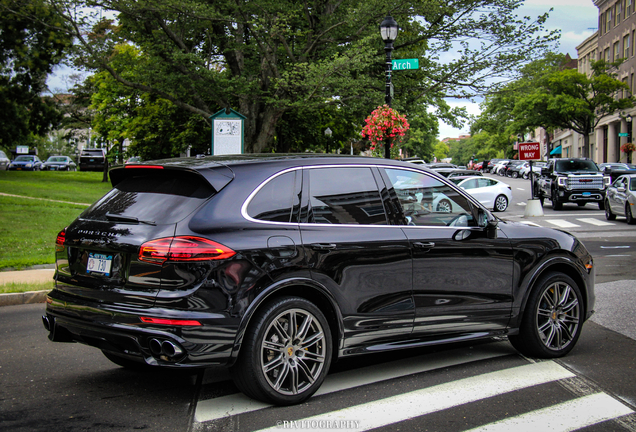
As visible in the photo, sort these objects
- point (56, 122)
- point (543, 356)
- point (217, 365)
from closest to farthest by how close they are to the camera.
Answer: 1. point (217, 365)
2. point (543, 356)
3. point (56, 122)

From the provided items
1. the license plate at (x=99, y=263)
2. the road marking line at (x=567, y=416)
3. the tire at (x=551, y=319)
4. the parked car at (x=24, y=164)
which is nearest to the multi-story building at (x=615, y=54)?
the parked car at (x=24, y=164)

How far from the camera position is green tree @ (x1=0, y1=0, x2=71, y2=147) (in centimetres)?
3684

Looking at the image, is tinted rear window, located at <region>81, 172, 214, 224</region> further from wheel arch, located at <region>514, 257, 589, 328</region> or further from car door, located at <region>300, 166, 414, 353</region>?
wheel arch, located at <region>514, 257, 589, 328</region>

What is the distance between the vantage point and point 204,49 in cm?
2881

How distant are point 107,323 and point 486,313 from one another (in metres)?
3.06

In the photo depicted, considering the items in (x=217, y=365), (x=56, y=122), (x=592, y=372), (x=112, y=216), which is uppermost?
(x=56, y=122)

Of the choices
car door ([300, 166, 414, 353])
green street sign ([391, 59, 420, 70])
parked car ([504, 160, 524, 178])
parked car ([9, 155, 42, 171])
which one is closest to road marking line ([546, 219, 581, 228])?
green street sign ([391, 59, 420, 70])

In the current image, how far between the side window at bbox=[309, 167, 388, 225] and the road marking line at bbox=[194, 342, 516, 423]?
126cm

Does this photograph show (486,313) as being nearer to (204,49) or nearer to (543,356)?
(543,356)

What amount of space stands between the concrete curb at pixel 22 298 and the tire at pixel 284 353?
542cm

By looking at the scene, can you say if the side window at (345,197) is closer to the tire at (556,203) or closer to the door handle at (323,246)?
the door handle at (323,246)

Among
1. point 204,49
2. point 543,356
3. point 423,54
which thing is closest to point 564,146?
point 423,54

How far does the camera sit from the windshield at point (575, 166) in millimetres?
28698

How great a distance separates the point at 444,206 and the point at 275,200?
163 centimetres
